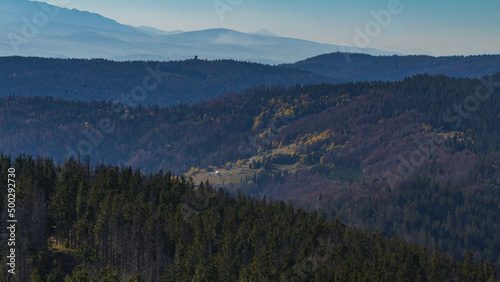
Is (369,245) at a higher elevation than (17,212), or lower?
lower

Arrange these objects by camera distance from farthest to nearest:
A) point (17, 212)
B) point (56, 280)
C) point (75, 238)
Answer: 1. point (75, 238)
2. point (17, 212)
3. point (56, 280)

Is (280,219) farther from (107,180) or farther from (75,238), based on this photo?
(75,238)

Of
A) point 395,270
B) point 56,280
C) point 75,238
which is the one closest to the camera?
point 56,280

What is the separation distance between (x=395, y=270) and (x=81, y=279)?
7870 centimetres

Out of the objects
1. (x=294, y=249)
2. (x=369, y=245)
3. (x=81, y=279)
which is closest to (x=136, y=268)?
(x=81, y=279)

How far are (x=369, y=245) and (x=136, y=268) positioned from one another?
74.1 metres

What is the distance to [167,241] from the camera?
134 metres

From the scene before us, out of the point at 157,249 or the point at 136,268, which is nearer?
the point at 136,268

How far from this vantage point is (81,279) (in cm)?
9875

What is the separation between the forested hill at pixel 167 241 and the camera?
11925cm

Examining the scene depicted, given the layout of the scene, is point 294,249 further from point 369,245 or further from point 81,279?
point 81,279

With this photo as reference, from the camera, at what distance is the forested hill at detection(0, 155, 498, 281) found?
391 ft

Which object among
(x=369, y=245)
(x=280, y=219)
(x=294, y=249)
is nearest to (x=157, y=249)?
(x=294, y=249)

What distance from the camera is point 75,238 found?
416 feet
